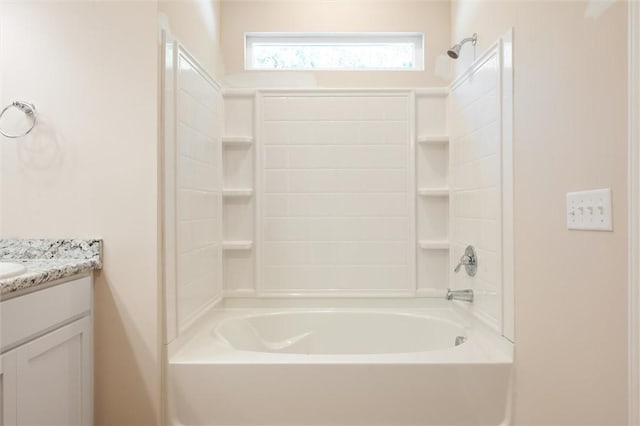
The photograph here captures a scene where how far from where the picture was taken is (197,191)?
212 centimetres

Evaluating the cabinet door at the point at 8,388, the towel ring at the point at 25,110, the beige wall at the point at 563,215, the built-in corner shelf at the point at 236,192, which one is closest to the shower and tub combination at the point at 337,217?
the built-in corner shelf at the point at 236,192

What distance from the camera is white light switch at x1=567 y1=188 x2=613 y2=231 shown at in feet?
3.68

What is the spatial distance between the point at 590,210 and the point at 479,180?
2.88ft

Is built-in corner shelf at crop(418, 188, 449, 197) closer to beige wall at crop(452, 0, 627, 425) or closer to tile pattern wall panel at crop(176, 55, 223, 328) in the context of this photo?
beige wall at crop(452, 0, 627, 425)

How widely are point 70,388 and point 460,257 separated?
194 cm

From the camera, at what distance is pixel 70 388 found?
5.06 feet

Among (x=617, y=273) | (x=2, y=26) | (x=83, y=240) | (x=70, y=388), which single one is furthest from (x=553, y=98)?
(x=2, y=26)

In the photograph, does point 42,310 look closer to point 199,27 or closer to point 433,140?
point 199,27

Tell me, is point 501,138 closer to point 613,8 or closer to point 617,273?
point 613,8

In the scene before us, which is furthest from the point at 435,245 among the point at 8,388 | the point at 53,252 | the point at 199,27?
the point at 8,388

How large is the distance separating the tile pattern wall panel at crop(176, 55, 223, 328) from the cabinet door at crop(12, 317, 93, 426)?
392mm

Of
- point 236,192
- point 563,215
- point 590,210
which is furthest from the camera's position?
point 236,192

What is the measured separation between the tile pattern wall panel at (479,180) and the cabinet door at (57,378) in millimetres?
1684

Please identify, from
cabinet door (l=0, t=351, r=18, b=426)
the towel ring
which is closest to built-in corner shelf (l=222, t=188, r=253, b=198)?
Result: the towel ring
